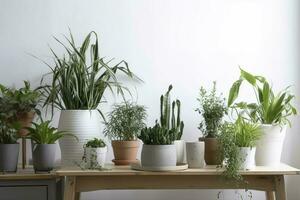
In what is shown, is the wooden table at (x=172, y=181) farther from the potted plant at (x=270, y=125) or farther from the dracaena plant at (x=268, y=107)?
the dracaena plant at (x=268, y=107)

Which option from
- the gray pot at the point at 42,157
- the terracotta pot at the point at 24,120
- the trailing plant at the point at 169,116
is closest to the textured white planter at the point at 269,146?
the trailing plant at the point at 169,116

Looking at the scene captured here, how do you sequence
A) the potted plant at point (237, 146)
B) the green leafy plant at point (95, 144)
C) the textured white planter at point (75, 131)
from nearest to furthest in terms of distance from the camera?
the potted plant at point (237, 146) → the green leafy plant at point (95, 144) → the textured white planter at point (75, 131)

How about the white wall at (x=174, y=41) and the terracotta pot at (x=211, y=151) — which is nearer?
the terracotta pot at (x=211, y=151)

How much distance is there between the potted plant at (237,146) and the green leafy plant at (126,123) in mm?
454

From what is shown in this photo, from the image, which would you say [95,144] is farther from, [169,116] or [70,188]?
[169,116]

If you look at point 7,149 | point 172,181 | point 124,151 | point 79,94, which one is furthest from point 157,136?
point 7,149

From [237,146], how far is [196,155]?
21cm

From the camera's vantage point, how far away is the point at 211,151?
2174 millimetres

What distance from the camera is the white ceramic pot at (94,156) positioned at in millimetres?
2037

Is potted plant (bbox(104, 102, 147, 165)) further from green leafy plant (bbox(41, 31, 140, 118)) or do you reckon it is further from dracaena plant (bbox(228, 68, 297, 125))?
dracaena plant (bbox(228, 68, 297, 125))

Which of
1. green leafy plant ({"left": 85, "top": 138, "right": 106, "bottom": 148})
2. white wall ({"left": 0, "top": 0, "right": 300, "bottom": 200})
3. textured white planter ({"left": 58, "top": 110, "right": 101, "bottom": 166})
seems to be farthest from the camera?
white wall ({"left": 0, "top": 0, "right": 300, "bottom": 200})

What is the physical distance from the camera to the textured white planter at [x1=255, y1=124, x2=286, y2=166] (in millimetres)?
2164

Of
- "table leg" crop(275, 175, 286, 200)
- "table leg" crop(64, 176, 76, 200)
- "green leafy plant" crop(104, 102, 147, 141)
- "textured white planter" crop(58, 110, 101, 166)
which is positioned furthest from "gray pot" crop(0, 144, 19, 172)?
"table leg" crop(275, 175, 286, 200)

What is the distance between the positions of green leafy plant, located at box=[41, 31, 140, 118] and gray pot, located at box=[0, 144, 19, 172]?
1.05 feet
